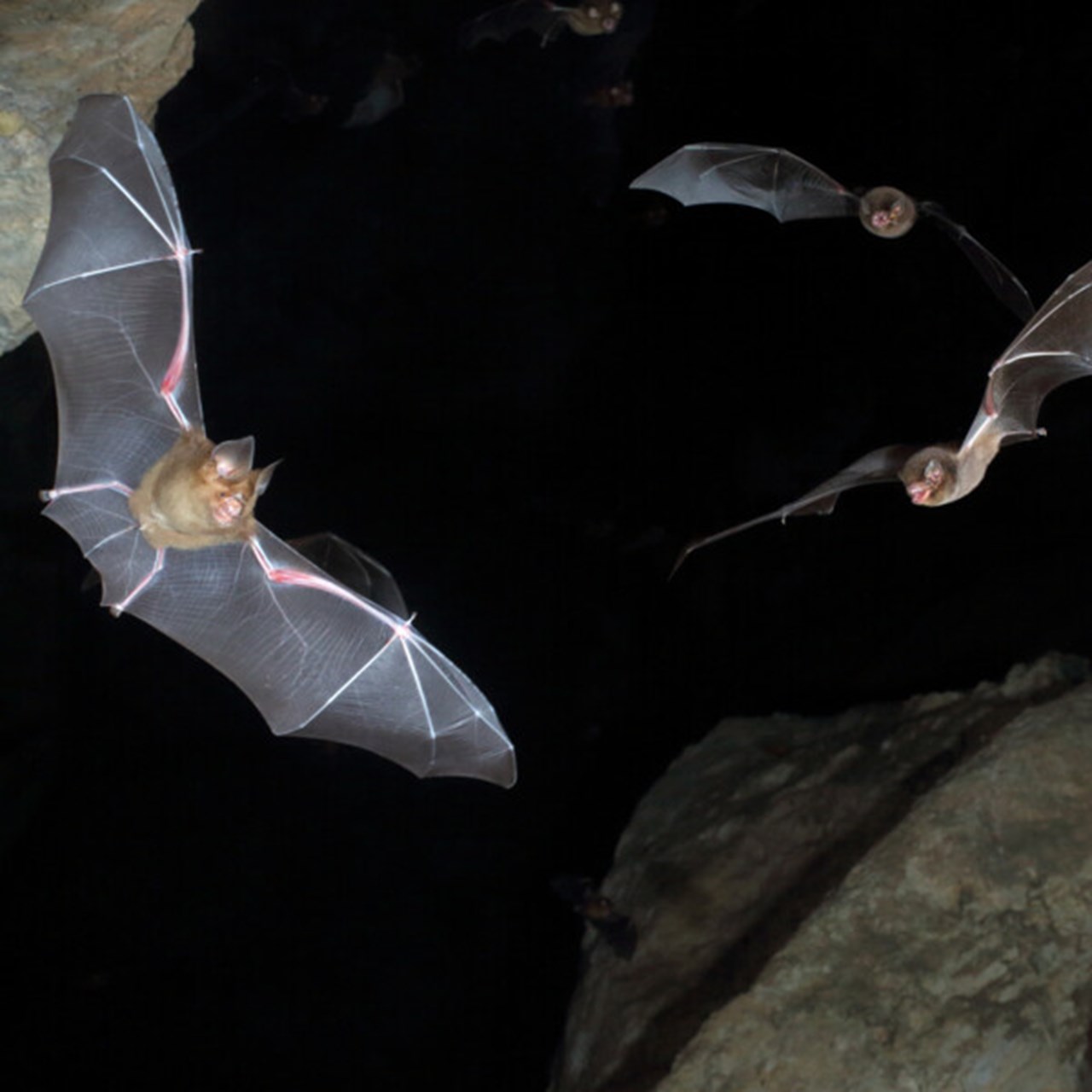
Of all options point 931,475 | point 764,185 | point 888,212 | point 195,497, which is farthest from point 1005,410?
point 195,497

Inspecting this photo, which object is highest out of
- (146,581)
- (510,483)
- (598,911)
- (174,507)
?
(174,507)

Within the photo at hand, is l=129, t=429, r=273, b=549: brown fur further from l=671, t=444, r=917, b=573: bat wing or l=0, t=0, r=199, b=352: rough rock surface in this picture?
l=671, t=444, r=917, b=573: bat wing

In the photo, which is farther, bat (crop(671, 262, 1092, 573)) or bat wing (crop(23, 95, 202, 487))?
bat (crop(671, 262, 1092, 573))

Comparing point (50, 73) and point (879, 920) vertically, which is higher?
point (50, 73)

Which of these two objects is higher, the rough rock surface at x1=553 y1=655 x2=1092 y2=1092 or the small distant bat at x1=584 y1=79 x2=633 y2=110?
the small distant bat at x1=584 y1=79 x2=633 y2=110

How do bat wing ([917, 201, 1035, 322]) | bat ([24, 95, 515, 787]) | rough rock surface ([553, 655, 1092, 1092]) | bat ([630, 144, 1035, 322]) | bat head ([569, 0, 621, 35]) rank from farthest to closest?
bat head ([569, 0, 621, 35]) < bat ([630, 144, 1035, 322]) < bat wing ([917, 201, 1035, 322]) < rough rock surface ([553, 655, 1092, 1092]) < bat ([24, 95, 515, 787])

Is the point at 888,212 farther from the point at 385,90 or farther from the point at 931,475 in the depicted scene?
the point at 385,90

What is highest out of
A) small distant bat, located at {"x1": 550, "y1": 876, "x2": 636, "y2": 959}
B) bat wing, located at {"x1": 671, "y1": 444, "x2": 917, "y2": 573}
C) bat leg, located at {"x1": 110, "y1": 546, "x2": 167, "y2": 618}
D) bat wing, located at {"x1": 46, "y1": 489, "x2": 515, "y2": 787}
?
bat wing, located at {"x1": 671, "y1": 444, "x2": 917, "y2": 573}

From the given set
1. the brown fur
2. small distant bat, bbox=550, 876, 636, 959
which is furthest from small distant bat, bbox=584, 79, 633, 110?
small distant bat, bbox=550, 876, 636, 959
